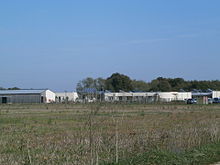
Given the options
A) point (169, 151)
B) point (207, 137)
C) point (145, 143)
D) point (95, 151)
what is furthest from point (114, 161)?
point (207, 137)

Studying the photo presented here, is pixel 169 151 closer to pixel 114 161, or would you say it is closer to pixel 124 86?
pixel 114 161

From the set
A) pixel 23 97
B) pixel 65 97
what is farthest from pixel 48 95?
pixel 65 97

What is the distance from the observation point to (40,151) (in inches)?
609

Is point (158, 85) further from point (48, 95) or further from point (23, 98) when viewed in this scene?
point (23, 98)

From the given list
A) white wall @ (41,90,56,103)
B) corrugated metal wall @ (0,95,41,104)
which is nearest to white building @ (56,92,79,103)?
white wall @ (41,90,56,103)

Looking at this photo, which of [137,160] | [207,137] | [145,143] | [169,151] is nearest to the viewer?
[137,160]

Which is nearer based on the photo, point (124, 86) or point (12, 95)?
point (12, 95)

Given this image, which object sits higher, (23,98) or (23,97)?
(23,97)

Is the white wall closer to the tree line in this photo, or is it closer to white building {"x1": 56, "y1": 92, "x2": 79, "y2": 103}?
white building {"x1": 56, "y1": 92, "x2": 79, "y2": 103}

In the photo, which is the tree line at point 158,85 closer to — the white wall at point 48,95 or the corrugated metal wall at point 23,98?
the white wall at point 48,95

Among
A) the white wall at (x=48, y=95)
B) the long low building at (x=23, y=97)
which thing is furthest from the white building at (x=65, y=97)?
the long low building at (x=23, y=97)

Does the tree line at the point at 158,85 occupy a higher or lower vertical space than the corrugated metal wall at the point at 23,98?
higher

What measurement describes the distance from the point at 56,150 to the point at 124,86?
506ft

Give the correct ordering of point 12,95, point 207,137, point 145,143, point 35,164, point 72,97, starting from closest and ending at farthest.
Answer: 1. point 35,164
2. point 145,143
3. point 207,137
4. point 12,95
5. point 72,97
